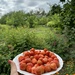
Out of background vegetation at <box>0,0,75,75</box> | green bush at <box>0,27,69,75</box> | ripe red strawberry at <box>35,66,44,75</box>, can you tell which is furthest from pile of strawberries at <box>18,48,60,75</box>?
green bush at <box>0,27,69,75</box>

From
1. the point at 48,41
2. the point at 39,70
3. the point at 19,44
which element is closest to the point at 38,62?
the point at 39,70

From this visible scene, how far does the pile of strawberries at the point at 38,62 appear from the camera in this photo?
1739 mm

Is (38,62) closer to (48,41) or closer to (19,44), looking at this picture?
(19,44)

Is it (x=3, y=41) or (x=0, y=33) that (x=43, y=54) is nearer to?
(x=3, y=41)

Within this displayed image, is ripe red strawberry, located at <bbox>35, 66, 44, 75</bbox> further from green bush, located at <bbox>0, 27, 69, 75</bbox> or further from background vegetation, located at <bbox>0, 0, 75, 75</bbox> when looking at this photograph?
green bush, located at <bbox>0, 27, 69, 75</bbox>

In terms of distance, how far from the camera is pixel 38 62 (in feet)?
5.88

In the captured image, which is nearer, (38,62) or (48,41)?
(38,62)

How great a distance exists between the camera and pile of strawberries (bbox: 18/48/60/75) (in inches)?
68.5

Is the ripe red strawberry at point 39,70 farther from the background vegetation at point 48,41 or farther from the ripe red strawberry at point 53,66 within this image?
the background vegetation at point 48,41

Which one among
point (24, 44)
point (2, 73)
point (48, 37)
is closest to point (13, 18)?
point (48, 37)

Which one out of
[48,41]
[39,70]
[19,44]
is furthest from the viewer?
[48,41]

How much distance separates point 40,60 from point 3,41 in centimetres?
262

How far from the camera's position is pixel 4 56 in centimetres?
355

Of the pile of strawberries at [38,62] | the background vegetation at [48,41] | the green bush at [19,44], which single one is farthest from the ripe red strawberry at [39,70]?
the green bush at [19,44]
